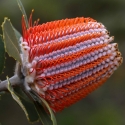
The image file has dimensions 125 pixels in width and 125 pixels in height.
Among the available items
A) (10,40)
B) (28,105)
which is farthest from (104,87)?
(10,40)

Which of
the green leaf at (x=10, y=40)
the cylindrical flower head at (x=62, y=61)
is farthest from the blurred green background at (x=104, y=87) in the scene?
the green leaf at (x=10, y=40)

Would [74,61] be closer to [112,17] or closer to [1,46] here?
[1,46]

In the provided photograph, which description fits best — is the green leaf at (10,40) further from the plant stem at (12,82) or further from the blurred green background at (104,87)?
the blurred green background at (104,87)

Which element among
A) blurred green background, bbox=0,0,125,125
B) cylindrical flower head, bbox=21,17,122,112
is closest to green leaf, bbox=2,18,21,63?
cylindrical flower head, bbox=21,17,122,112

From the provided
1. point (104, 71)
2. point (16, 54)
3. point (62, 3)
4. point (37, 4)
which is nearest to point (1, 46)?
point (16, 54)

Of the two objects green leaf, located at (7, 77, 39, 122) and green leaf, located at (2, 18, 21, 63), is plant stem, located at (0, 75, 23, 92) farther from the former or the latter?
green leaf, located at (2, 18, 21, 63)

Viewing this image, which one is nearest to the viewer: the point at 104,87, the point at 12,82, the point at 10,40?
the point at 10,40

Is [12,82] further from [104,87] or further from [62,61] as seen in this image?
[104,87]
